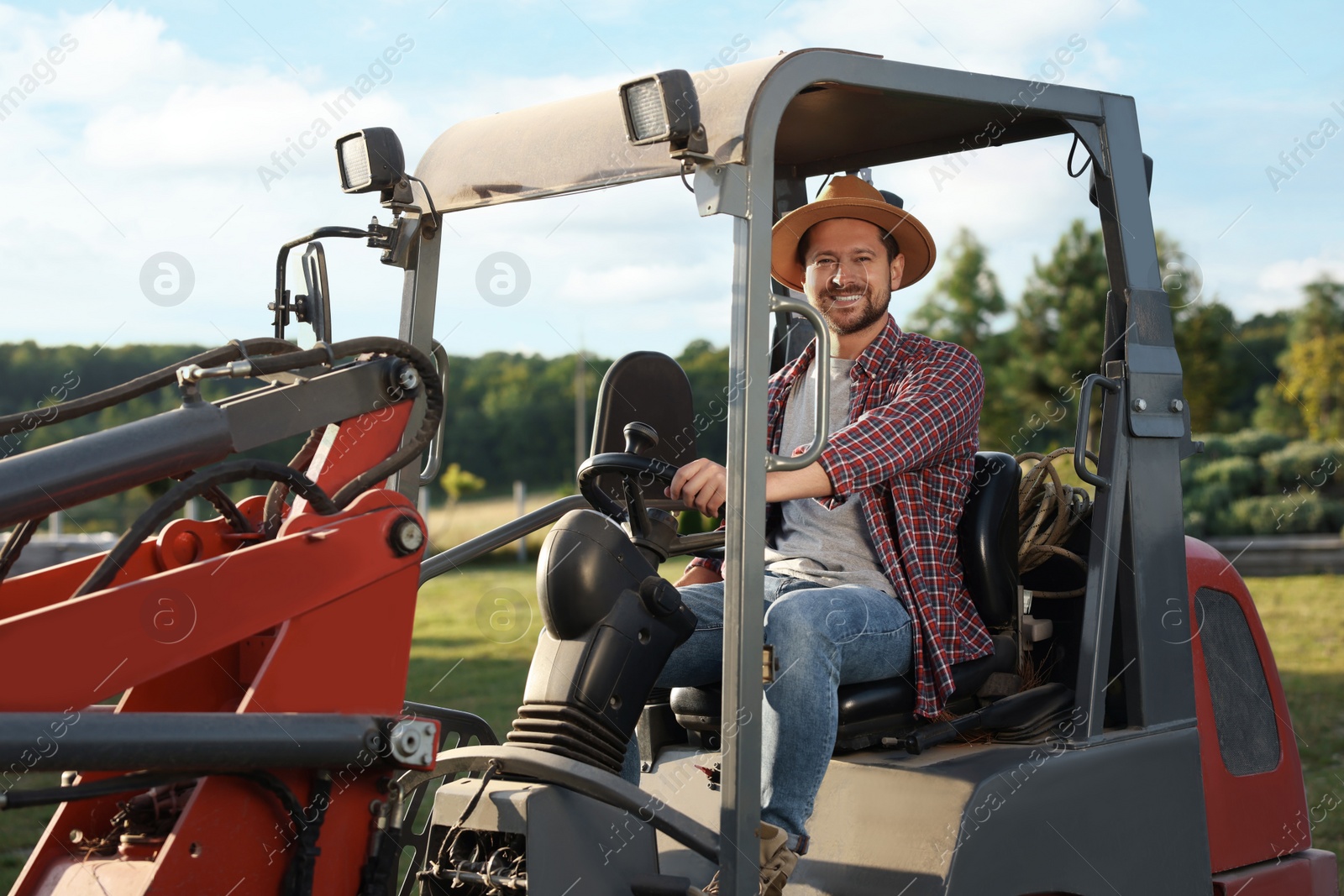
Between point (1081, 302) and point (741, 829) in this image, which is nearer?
point (741, 829)

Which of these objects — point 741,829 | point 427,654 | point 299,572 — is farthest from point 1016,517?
point 427,654

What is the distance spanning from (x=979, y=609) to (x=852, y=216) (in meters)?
0.96

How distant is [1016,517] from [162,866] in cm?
187

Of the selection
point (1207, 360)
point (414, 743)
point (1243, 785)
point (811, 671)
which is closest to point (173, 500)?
point (414, 743)

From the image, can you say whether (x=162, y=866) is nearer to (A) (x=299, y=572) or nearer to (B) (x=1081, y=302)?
(A) (x=299, y=572)

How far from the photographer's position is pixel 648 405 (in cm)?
329

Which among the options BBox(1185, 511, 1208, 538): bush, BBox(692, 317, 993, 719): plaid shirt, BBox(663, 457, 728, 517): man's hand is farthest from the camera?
BBox(1185, 511, 1208, 538): bush

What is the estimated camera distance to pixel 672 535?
285 centimetres

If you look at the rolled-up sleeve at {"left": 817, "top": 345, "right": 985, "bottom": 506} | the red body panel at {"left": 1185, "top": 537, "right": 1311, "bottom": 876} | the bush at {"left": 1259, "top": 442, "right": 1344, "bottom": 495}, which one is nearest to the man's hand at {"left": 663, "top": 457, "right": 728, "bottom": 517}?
the rolled-up sleeve at {"left": 817, "top": 345, "right": 985, "bottom": 506}

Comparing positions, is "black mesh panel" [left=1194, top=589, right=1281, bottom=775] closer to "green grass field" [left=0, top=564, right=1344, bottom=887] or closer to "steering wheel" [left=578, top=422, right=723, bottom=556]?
"steering wheel" [left=578, top=422, right=723, bottom=556]

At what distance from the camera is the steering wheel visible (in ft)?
8.72

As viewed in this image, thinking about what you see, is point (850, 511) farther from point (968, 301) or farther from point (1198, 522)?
point (968, 301)

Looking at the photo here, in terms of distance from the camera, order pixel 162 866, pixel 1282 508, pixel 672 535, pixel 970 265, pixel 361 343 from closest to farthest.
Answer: pixel 162 866, pixel 361 343, pixel 672 535, pixel 1282 508, pixel 970 265

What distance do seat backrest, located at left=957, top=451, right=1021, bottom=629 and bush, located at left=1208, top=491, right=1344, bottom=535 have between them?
16.6m
